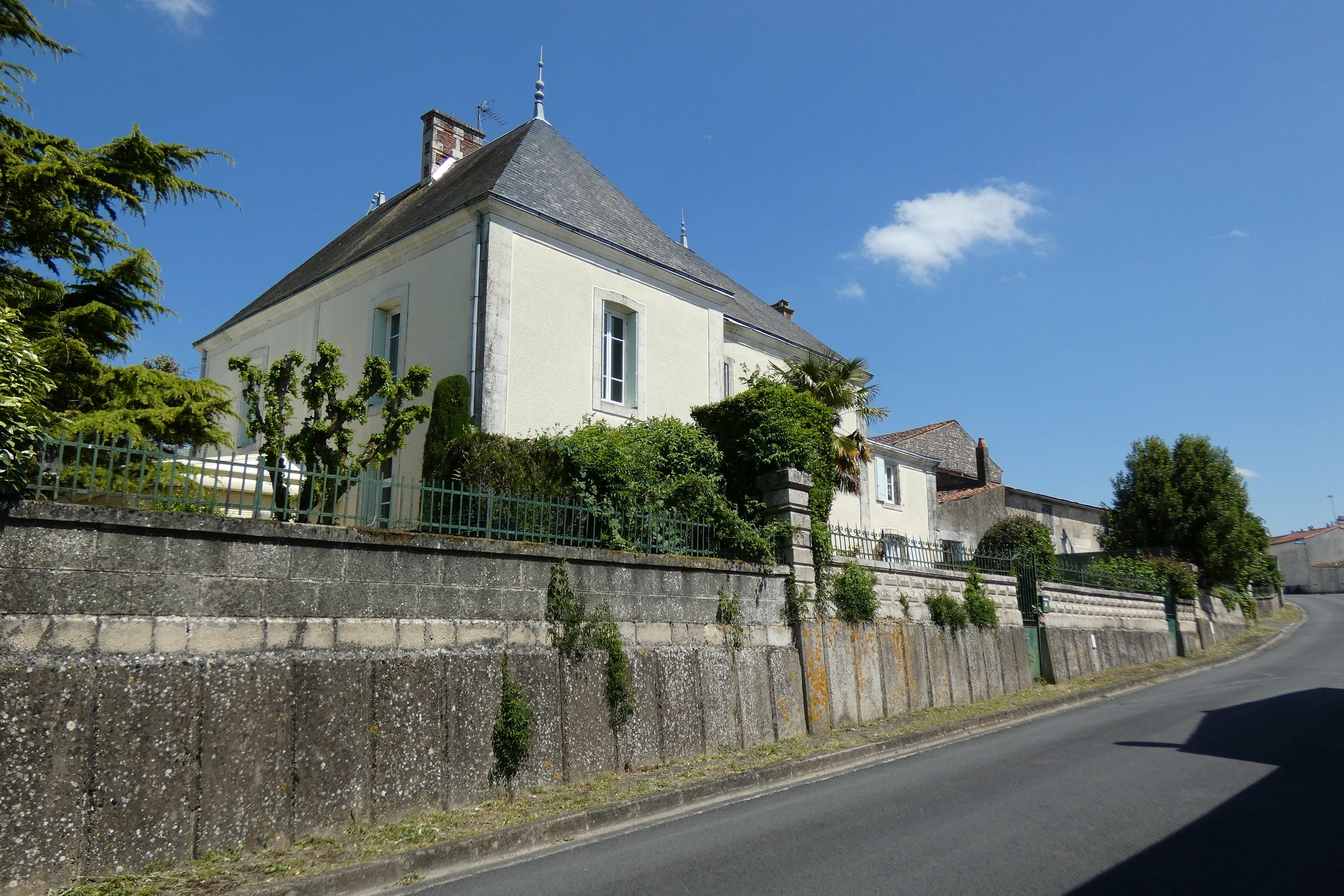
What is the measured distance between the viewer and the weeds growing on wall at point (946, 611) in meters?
13.3

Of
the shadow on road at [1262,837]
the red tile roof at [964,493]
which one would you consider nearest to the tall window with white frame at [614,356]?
the shadow on road at [1262,837]

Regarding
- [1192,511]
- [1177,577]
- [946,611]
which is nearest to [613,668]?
[946,611]

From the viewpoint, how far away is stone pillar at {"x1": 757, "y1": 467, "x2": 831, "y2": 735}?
10602 mm

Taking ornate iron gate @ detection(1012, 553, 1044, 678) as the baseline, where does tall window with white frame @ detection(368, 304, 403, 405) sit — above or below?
above

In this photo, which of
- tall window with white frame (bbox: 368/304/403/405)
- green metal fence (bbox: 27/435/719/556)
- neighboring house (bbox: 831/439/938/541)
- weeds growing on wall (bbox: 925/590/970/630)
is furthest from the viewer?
neighboring house (bbox: 831/439/938/541)

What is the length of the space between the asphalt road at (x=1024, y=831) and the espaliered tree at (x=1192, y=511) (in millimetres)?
19993

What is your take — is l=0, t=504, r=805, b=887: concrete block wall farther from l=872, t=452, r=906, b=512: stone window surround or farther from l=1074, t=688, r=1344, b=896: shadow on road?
Result: l=872, t=452, r=906, b=512: stone window surround

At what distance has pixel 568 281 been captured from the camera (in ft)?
48.1

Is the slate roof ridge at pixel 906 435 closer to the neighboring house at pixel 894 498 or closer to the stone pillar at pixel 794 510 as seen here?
the neighboring house at pixel 894 498

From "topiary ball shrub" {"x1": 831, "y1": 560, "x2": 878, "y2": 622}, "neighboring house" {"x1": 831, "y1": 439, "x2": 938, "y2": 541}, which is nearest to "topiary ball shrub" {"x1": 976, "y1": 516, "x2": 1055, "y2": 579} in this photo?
"neighboring house" {"x1": 831, "y1": 439, "x2": 938, "y2": 541}

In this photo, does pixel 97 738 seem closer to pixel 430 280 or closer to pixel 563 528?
pixel 563 528

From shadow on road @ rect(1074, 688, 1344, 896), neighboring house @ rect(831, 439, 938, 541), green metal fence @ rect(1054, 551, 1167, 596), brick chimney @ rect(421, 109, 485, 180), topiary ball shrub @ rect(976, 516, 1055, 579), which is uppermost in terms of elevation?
brick chimney @ rect(421, 109, 485, 180)

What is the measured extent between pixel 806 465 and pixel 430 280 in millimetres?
7315

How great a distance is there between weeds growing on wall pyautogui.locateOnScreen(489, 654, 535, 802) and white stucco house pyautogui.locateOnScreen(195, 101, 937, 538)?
632 cm
